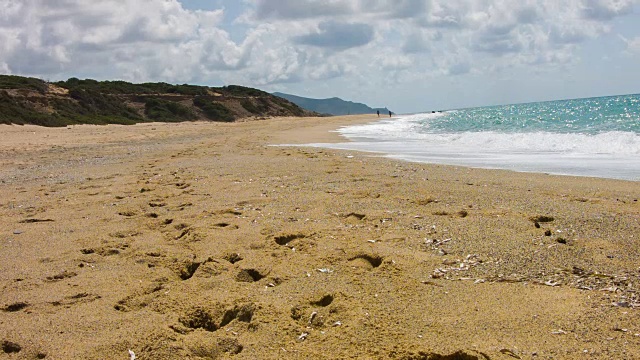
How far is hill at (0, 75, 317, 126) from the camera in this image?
99.3 feet

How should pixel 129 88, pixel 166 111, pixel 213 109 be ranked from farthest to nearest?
pixel 129 88
pixel 213 109
pixel 166 111

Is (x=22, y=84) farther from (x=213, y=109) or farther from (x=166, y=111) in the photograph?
(x=213, y=109)

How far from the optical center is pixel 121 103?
43719 mm

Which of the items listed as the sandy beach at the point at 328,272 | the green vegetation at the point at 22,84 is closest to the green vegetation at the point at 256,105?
the green vegetation at the point at 22,84

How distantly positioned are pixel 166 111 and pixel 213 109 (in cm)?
557

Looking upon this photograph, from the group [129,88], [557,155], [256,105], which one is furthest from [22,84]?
[557,155]

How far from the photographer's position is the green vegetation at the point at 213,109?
4838 centimetres

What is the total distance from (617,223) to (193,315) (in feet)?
11.6

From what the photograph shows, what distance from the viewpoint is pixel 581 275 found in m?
3.30

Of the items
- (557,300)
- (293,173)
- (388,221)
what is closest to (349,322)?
(557,300)

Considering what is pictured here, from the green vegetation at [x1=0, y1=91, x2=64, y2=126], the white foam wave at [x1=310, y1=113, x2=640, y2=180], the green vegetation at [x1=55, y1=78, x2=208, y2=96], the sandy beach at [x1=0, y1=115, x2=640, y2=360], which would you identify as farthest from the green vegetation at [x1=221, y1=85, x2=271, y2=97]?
the sandy beach at [x1=0, y1=115, x2=640, y2=360]

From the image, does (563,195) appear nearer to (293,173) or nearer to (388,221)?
(388,221)

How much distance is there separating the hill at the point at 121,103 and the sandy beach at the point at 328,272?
23.5 meters

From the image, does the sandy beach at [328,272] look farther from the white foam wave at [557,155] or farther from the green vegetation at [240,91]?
the green vegetation at [240,91]
